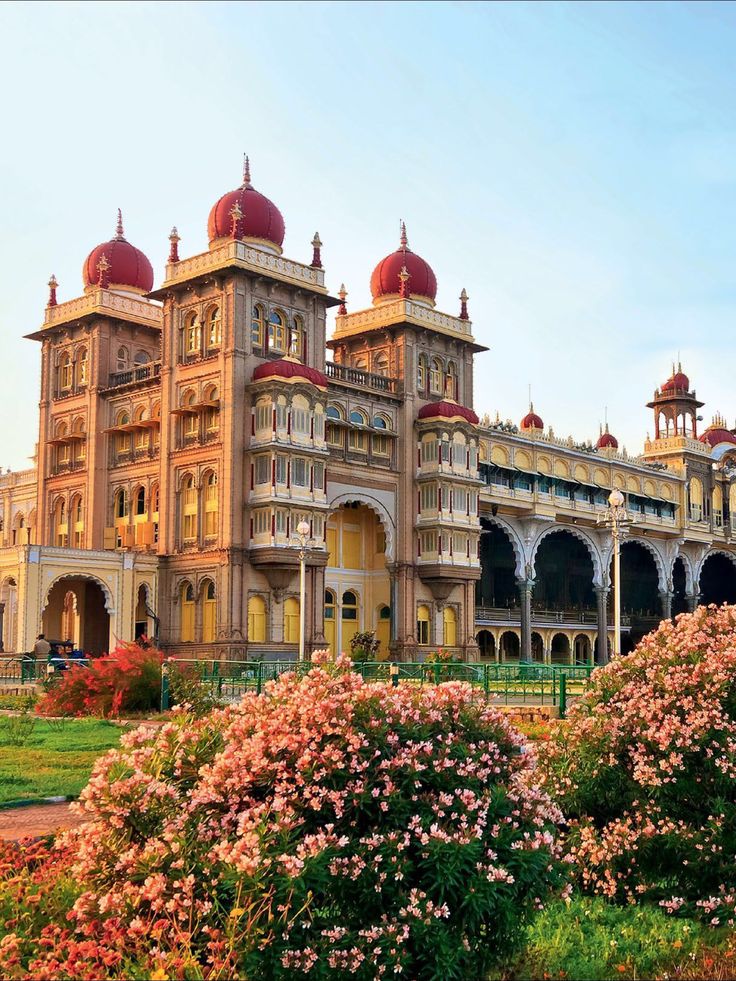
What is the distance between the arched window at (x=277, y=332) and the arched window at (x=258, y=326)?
1.06 feet

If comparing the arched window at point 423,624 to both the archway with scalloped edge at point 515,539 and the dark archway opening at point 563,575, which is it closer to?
the archway with scalloped edge at point 515,539

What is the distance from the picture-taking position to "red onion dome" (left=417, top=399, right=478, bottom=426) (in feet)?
166

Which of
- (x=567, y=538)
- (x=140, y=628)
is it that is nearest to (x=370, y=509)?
(x=140, y=628)

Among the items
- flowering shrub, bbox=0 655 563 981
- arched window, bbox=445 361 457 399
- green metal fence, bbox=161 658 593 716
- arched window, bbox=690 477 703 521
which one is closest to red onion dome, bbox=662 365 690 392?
arched window, bbox=690 477 703 521

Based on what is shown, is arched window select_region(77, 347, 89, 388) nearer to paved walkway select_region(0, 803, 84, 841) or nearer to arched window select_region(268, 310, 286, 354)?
arched window select_region(268, 310, 286, 354)

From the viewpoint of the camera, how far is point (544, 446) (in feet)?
197

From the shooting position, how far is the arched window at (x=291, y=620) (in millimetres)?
44594

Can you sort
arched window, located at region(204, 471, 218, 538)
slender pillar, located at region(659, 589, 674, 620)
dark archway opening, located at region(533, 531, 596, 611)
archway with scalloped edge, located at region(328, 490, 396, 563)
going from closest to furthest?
arched window, located at region(204, 471, 218, 538), archway with scalloped edge, located at region(328, 490, 396, 563), dark archway opening, located at region(533, 531, 596, 611), slender pillar, located at region(659, 589, 674, 620)

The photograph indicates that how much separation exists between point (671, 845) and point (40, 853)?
5.22 meters

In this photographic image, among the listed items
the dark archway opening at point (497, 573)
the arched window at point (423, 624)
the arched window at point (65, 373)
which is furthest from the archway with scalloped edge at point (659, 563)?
the arched window at point (65, 373)

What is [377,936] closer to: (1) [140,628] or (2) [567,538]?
(1) [140,628]

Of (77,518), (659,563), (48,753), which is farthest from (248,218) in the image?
(659,563)

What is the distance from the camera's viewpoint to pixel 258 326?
45.2m

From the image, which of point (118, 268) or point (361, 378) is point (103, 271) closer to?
point (118, 268)
